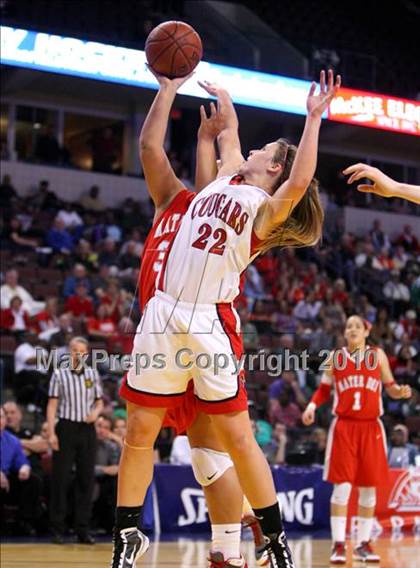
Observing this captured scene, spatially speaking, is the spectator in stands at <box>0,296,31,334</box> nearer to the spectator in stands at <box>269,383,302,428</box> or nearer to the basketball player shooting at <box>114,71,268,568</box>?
the spectator in stands at <box>269,383,302,428</box>

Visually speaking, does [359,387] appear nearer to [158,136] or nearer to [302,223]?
[302,223]

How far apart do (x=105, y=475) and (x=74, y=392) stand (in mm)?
1150

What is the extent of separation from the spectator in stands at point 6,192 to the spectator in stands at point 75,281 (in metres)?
2.51

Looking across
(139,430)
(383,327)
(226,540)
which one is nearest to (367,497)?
(226,540)

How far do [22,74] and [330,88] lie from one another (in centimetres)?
1470

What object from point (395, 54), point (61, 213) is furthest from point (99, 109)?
point (395, 54)

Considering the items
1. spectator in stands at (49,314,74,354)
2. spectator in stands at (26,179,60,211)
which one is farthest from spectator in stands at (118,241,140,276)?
spectator in stands at (49,314,74,354)

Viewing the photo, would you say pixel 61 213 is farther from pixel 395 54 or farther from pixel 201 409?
pixel 201 409

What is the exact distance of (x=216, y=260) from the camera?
432cm

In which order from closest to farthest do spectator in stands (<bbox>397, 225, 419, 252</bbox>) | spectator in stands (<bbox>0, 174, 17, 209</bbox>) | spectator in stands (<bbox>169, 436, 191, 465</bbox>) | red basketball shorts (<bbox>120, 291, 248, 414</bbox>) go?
red basketball shorts (<bbox>120, 291, 248, 414</bbox>), spectator in stands (<bbox>169, 436, 191, 465</bbox>), spectator in stands (<bbox>0, 174, 17, 209</bbox>), spectator in stands (<bbox>397, 225, 419, 252</bbox>)

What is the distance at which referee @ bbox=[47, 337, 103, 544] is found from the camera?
9.55 metres

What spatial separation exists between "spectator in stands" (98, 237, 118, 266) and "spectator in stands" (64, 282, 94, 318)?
1765 millimetres

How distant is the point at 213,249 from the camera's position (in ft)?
14.2

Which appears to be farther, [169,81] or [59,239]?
[59,239]
